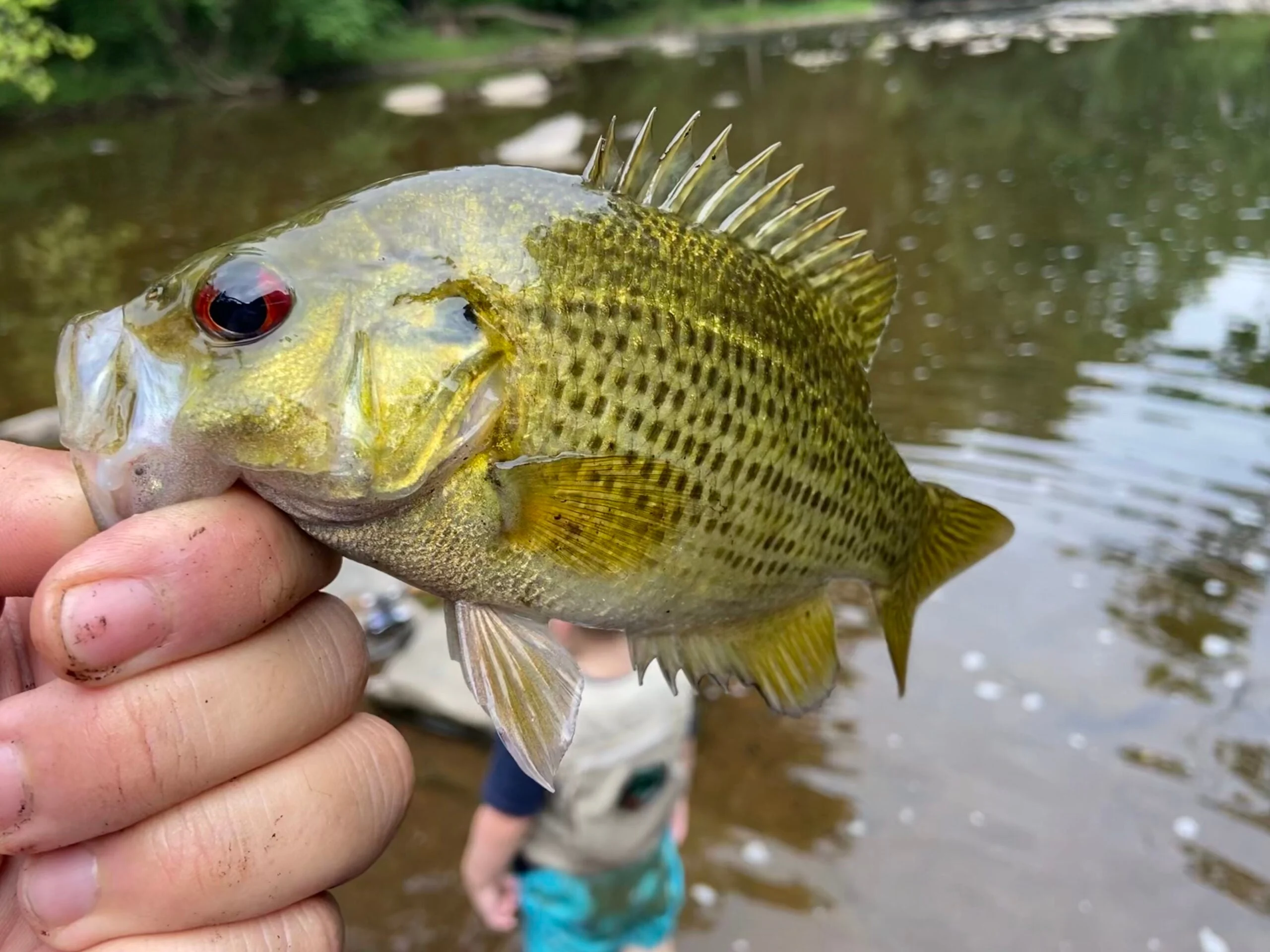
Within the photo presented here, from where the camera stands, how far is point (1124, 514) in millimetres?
5941

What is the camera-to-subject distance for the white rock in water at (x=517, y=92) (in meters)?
24.0

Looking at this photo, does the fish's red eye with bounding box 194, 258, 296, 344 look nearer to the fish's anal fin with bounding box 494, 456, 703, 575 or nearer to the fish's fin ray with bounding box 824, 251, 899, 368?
the fish's anal fin with bounding box 494, 456, 703, 575

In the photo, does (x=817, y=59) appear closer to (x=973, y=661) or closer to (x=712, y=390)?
(x=973, y=661)

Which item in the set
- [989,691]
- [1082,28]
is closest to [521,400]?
[989,691]

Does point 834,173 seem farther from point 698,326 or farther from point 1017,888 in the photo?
point 698,326

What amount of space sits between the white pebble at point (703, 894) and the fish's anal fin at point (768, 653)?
8.25ft

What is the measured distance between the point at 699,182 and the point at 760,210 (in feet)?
0.35

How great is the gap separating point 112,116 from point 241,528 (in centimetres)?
2792

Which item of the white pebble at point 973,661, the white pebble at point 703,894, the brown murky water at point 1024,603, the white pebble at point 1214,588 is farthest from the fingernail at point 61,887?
the white pebble at point 1214,588

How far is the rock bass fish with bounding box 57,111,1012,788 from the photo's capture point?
1.09 metres

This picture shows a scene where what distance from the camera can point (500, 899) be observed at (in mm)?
3016

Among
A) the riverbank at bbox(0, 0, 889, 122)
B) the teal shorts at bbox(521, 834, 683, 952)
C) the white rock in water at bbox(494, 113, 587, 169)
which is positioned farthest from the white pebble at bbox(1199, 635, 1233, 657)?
the riverbank at bbox(0, 0, 889, 122)

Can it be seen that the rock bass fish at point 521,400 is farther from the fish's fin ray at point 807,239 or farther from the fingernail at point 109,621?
the fingernail at point 109,621

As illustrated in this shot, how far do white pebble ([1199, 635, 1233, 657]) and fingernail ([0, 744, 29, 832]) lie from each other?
5.15 meters
